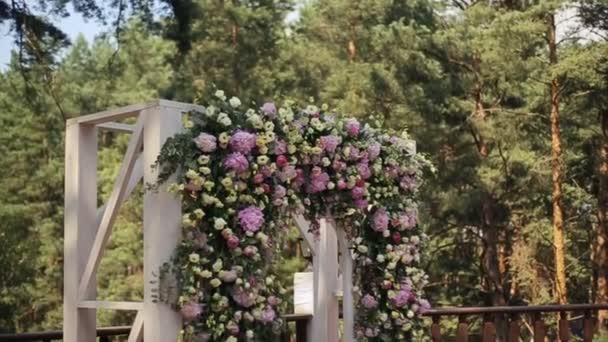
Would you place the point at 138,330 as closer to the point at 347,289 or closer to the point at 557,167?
the point at 347,289

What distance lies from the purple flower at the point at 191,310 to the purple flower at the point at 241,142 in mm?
586

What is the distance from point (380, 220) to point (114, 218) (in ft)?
4.09

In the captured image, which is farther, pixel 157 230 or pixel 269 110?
pixel 269 110

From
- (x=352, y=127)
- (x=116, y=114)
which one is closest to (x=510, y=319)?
(x=352, y=127)

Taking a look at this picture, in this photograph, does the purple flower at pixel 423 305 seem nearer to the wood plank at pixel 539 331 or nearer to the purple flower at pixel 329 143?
the purple flower at pixel 329 143

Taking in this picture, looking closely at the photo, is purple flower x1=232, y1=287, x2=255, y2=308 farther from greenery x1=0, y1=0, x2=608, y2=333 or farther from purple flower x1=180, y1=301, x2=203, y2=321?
greenery x1=0, y1=0, x2=608, y2=333

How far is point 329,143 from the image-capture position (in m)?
3.49

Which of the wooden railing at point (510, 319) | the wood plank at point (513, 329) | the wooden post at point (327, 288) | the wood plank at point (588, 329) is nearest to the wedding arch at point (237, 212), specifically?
the wooden post at point (327, 288)

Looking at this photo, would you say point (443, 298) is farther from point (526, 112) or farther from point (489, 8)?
point (489, 8)

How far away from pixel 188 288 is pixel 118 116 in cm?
80

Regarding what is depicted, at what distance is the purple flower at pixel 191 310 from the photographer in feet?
9.49

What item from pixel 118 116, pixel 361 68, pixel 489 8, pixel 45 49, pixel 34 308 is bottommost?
pixel 34 308

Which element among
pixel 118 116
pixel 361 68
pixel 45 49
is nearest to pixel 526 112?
pixel 361 68

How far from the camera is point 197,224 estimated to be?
117 inches
